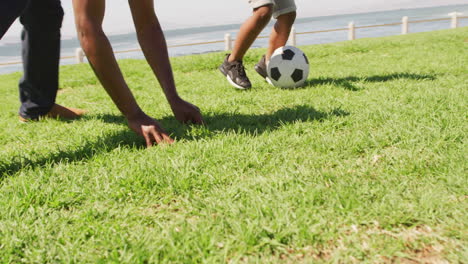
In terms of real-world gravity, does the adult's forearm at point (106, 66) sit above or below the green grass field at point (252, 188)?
above

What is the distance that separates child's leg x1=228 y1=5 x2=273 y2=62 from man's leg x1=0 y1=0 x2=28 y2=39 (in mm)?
2515

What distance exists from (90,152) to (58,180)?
1.46 feet

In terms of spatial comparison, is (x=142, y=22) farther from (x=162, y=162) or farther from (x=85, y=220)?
(x=85, y=220)

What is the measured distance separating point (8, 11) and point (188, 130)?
4.09 feet

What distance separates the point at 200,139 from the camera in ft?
7.59

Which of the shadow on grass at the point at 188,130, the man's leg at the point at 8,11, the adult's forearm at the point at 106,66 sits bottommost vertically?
the shadow on grass at the point at 188,130

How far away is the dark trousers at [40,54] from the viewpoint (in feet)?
9.57

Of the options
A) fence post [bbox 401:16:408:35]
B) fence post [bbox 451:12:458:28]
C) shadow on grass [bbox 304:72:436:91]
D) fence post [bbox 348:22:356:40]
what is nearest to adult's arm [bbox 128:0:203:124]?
shadow on grass [bbox 304:72:436:91]

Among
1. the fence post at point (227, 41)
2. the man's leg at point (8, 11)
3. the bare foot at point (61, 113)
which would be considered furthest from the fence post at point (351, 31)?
the man's leg at point (8, 11)

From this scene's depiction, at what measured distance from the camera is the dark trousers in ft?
9.57

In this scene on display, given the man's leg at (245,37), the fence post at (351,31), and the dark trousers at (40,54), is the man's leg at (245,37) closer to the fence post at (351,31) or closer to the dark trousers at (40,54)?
the dark trousers at (40,54)

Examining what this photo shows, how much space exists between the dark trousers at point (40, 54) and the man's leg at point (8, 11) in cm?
89

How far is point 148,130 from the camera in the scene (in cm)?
225

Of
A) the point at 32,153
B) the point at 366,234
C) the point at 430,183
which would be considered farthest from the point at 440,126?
the point at 32,153
